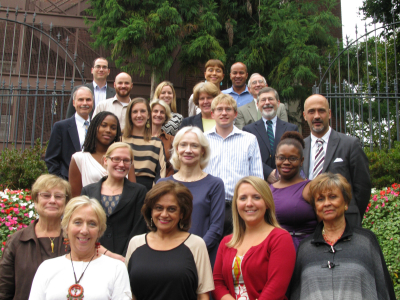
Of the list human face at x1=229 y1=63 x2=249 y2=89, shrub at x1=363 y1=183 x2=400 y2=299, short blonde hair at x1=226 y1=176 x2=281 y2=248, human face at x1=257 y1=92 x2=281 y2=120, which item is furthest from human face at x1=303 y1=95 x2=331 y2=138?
human face at x1=229 y1=63 x2=249 y2=89

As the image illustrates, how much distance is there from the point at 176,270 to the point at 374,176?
6379mm

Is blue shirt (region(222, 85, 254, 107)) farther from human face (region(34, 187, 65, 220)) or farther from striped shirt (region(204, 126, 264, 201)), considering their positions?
human face (region(34, 187, 65, 220))

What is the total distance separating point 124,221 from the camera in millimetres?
4164

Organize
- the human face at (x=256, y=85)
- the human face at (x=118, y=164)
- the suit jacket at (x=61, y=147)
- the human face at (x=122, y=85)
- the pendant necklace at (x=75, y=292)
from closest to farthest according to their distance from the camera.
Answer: the pendant necklace at (x=75, y=292)
the human face at (x=118, y=164)
the suit jacket at (x=61, y=147)
the human face at (x=122, y=85)
the human face at (x=256, y=85)

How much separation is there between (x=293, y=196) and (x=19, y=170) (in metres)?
6.11

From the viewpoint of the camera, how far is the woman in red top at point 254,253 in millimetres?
3453

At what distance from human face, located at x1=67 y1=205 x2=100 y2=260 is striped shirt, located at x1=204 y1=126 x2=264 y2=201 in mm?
1658

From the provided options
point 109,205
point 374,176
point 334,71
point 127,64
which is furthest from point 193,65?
point 109,205

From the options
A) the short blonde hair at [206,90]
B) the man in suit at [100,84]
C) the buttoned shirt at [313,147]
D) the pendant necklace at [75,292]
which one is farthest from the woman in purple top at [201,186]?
the man in suit at [100,84]

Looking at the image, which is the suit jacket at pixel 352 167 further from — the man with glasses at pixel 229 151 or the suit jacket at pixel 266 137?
the suit jacket at pixel 266 137

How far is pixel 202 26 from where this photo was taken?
12.3 meters

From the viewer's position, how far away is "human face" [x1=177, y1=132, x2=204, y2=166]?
4.34 metres

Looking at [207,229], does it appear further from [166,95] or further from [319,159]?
[166,95]

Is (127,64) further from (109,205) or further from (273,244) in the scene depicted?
(273,244)
